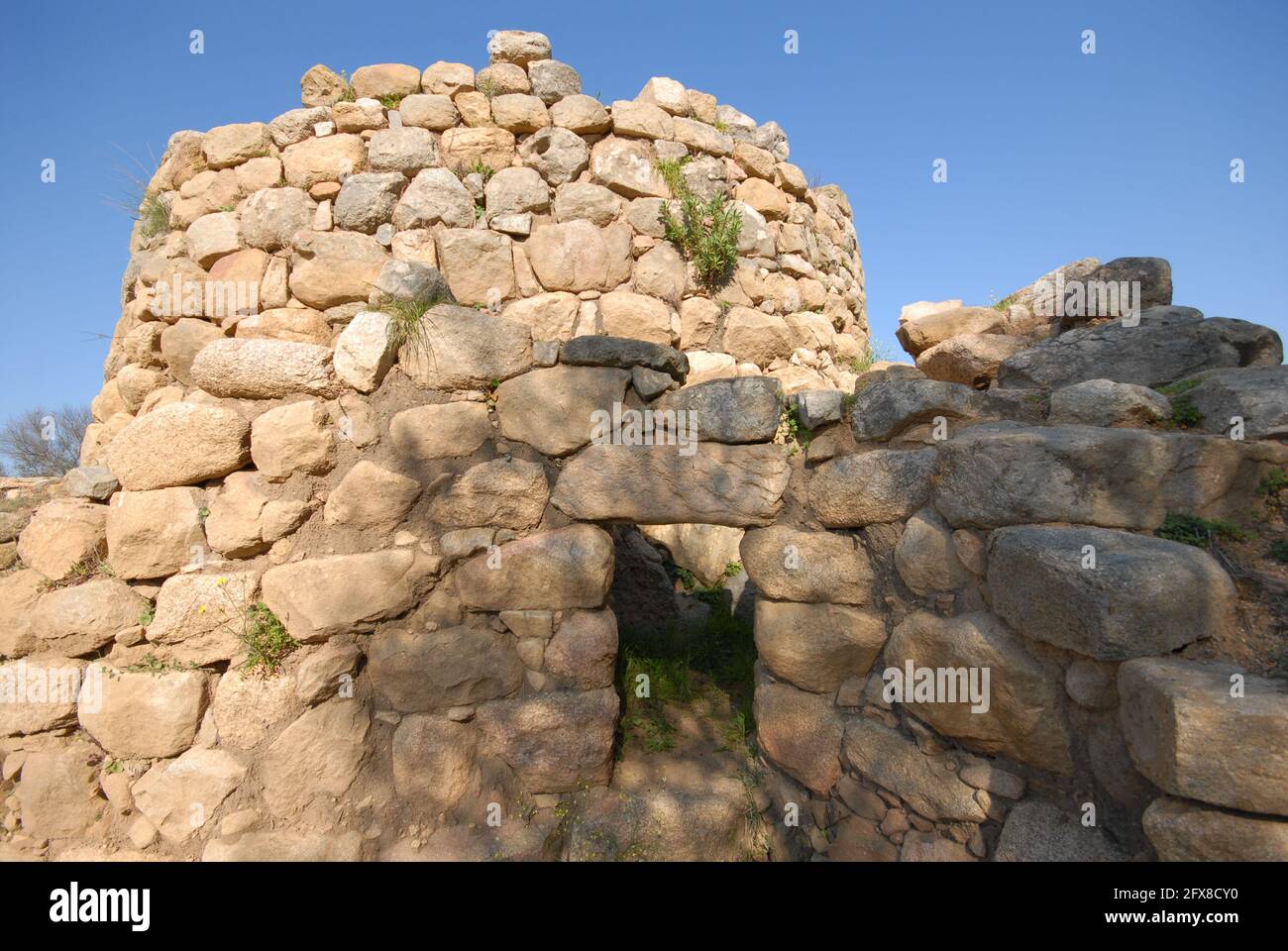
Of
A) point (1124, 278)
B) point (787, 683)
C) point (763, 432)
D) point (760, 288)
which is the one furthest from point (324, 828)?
point (1124, 278)

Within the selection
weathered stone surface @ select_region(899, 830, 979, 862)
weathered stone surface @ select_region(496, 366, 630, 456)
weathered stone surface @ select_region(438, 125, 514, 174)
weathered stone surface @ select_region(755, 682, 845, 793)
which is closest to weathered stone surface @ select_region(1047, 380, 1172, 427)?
weathered stone surface @ select_region(755, 682, 845, 793)

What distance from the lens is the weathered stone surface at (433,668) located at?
8.43 ft

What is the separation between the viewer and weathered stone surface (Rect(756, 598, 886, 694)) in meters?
2.46

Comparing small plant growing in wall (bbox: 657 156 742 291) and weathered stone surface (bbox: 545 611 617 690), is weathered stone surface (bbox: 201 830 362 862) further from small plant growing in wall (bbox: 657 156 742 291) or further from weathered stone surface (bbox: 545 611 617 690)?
small plant growing in wall (bbox: 657 156 742 291)

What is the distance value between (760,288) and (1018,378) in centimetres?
170

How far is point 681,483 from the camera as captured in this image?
2.63 meters

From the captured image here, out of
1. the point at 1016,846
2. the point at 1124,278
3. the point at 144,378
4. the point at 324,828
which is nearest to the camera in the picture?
the point at 1016,846

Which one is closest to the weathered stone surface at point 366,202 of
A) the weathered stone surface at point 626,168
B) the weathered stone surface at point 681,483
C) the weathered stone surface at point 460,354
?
the weathered stone surface at point 460,354

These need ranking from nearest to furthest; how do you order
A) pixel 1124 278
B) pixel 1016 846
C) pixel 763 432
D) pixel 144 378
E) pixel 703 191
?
pixel 1016 846 → pixel 763 432 → pixel 1124 278 → pixel 144 378 → pixel 703 191

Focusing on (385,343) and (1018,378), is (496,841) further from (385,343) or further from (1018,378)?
(1018,378)

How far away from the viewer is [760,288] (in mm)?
3906

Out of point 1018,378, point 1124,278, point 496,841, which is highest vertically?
point 1124,278

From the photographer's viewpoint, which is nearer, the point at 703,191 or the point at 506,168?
the point at 506,168

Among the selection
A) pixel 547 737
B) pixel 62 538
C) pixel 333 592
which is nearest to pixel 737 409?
pixel 547 737
